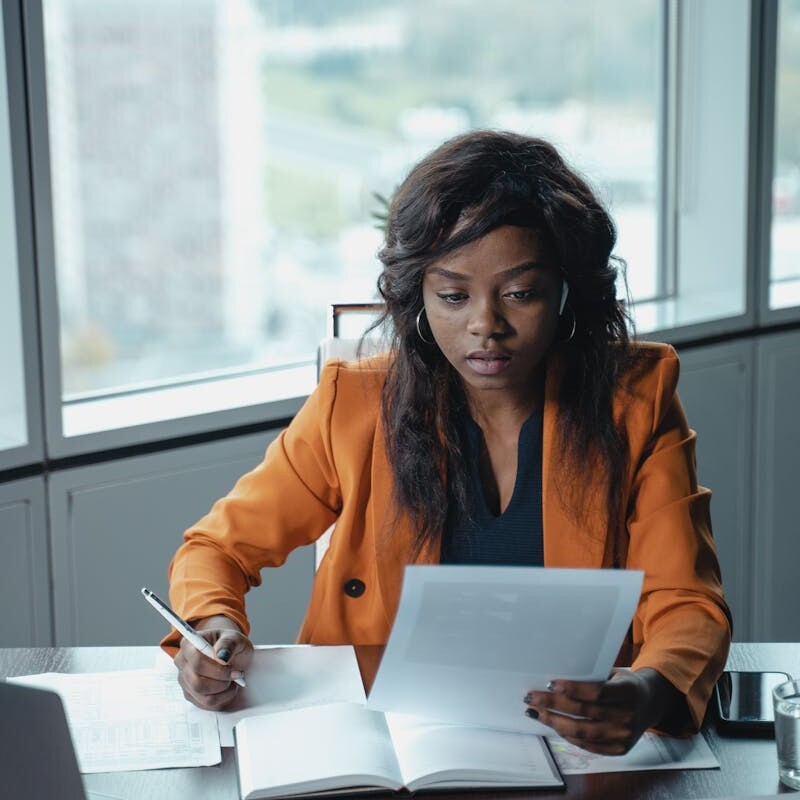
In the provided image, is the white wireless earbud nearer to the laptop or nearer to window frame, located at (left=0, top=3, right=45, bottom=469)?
the laptop

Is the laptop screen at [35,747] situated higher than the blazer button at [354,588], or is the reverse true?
the laptop screen at [35,747]

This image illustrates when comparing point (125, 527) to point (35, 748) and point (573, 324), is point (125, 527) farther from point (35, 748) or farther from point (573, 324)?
point (35, 748)

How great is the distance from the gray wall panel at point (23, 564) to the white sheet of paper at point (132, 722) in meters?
0.91

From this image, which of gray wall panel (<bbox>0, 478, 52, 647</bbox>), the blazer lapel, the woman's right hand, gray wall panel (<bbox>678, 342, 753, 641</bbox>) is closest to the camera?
the woman's right hand

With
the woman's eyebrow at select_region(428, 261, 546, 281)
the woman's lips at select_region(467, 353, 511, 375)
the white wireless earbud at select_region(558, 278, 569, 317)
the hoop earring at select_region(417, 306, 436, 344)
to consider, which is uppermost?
the woman's eyebrow at select_region(428, 261, 546, 281)

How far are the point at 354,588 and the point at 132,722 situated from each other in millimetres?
422

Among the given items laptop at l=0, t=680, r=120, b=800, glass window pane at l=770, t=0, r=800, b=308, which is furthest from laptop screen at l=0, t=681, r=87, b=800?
glass window pane at l=770, t=0, r=800, b=308

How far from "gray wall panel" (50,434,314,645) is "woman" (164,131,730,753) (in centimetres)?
78

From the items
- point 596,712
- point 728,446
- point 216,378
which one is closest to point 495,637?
point 596,712

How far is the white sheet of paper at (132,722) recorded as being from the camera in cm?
122

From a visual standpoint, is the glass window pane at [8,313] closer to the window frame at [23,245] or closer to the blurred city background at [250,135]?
the window frame at [23,245]

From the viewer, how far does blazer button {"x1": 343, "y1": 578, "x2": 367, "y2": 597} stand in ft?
5.41

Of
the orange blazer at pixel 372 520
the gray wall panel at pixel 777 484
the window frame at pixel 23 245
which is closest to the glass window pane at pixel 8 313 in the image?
the window frame at pixel 23 245

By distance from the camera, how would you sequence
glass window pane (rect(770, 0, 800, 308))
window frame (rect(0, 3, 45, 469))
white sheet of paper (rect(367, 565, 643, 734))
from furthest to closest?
glass window pane (rect(770, 0, 800, 308)) → window frame (rect(0, 3, 45, 469)) → white sheet of paper (rect(367, 565, 643, 734))
